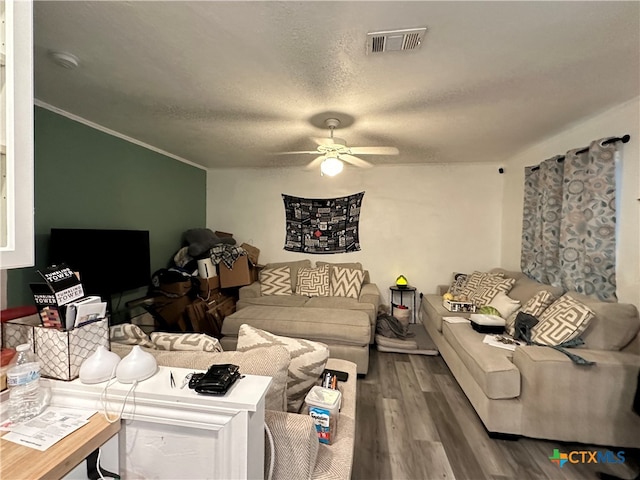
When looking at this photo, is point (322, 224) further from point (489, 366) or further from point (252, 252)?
point (489, 366)

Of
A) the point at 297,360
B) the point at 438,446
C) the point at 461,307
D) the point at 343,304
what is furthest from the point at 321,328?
the point at 461,307

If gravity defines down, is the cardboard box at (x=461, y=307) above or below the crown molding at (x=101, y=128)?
below

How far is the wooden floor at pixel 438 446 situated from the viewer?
1.72 meters

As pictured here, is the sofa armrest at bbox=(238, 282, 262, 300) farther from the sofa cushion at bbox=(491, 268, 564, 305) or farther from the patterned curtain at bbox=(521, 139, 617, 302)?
the patterned curtain at bbox=(521, 139, 617, 302)

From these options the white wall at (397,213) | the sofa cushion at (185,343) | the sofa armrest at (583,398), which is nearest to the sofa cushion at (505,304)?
the sofa armrest at (583,398)

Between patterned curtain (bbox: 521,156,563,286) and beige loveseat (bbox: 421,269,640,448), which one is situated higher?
patterned curtain (bbox: 521,156,563,286)

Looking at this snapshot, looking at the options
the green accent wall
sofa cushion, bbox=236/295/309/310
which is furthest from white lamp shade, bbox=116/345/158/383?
sofa cushion, bbox=236/295/309/310

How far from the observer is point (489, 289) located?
3.27m

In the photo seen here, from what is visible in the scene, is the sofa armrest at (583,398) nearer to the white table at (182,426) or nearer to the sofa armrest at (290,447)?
the sofa armrest at (290,447)

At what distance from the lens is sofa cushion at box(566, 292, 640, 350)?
1973 millimetres

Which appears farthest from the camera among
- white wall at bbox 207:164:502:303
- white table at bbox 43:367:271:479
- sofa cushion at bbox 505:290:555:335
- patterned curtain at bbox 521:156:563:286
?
white wall at bbox 207:164:502:303

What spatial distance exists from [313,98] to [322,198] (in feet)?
8.05

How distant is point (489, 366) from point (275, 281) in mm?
2788

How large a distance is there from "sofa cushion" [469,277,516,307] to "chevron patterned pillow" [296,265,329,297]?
1.83 meters
